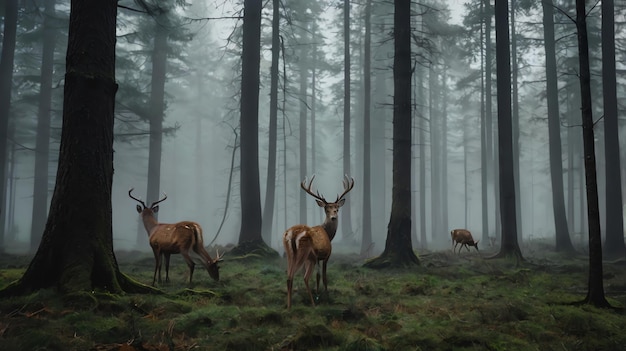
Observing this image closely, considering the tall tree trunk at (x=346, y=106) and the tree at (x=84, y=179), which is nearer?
the tree at (x=84, y=179)

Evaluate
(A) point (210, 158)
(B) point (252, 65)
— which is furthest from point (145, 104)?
(A) point (210, 158)

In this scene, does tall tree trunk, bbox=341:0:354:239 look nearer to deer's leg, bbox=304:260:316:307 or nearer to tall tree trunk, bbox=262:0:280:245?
tall tree trunk, bbox=262:0:280:245

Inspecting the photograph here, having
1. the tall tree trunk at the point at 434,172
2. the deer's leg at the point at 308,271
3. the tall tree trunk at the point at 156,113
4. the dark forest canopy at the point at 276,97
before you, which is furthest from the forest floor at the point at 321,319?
the tall tree trunk at the point at 434,172

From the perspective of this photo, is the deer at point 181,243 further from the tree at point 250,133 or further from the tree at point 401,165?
the tree at point 250,133

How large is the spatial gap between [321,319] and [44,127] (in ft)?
77.7

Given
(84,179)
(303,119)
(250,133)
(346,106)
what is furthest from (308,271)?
(303,119)

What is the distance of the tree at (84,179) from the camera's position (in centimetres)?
605

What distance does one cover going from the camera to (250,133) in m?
14.8

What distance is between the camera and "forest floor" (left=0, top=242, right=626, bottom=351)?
443 cm

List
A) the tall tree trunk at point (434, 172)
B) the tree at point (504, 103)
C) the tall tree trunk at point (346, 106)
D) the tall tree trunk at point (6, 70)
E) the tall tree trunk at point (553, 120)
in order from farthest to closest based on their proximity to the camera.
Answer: the tall tree trunk at point (434, 172)
the tall tree trunk at point (346, 106)
the tall tree trunk at point (553, 120)
the tall tree trunk at point (6, 70)
the tree at point (504, 103)

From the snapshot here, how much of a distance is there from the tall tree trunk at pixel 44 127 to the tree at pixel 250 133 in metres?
12.4

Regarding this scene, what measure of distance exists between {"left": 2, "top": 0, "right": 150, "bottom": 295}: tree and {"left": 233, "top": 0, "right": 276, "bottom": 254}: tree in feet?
24.4

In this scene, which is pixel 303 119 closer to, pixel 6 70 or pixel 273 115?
pixel 273 115

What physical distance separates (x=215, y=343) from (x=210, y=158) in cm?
5415
